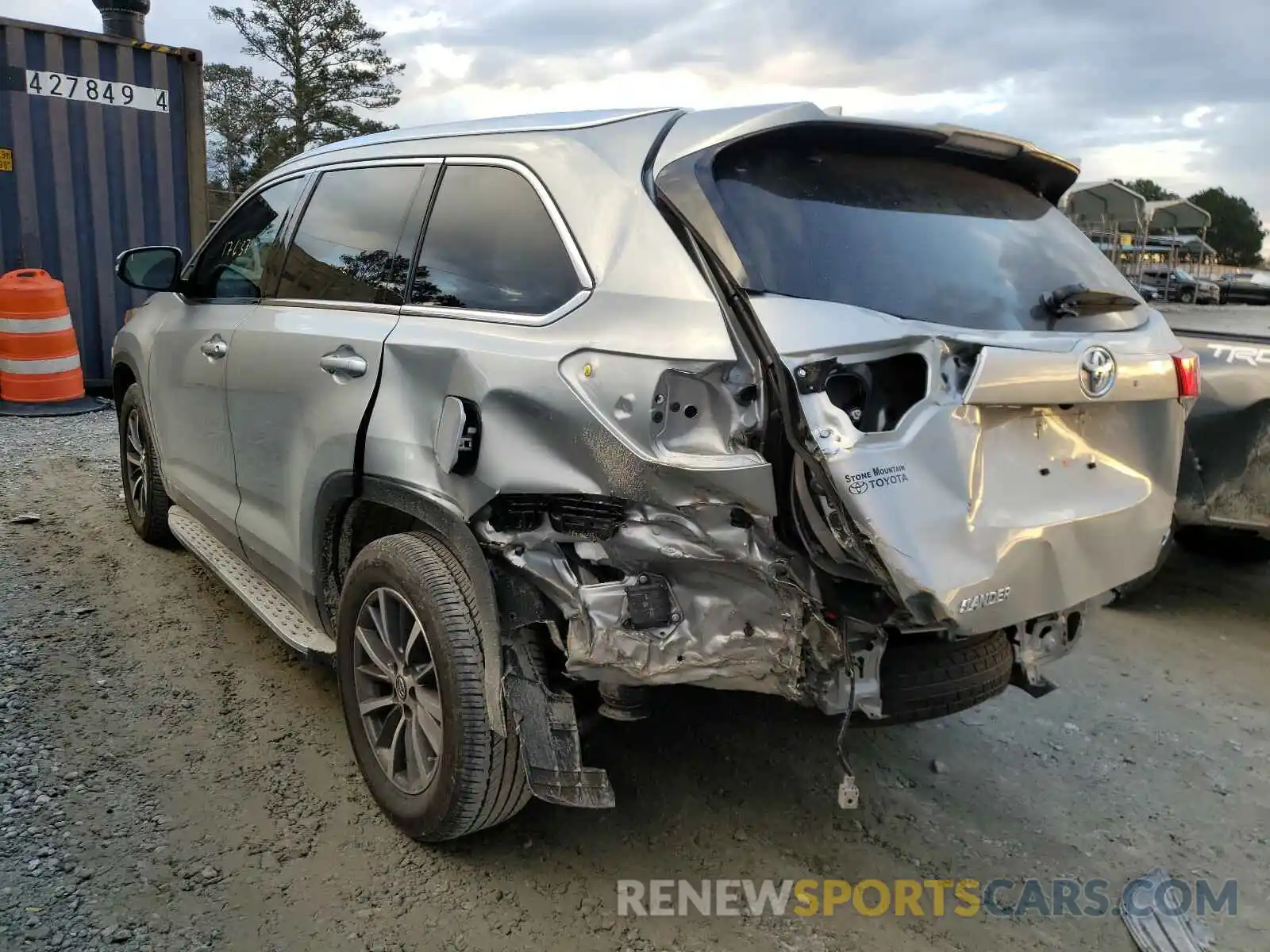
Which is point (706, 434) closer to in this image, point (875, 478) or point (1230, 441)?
point (875, 478)

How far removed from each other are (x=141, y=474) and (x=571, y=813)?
3.25 m

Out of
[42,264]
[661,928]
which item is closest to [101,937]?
[661,928]

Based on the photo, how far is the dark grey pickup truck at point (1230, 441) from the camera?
4.40 metres

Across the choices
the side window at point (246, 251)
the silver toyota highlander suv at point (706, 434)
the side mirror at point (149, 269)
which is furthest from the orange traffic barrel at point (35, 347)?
the silver toyota highlander suv at point (706, 434)

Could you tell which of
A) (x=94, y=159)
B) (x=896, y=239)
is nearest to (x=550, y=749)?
(x=896, y=239)

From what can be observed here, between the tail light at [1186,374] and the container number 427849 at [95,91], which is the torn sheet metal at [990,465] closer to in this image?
the tail light at [1186,374]

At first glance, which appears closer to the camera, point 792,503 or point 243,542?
point 792,503

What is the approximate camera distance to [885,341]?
2160 mm

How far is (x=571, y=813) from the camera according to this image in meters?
2.97

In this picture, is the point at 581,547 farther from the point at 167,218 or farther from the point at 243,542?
the point at 167,218

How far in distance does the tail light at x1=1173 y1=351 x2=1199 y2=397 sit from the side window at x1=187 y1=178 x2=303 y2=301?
9.60ft

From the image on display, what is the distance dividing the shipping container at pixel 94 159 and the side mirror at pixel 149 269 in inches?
215

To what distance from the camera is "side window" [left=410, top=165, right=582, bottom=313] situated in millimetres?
2484

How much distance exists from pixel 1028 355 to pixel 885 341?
16.3 inches
